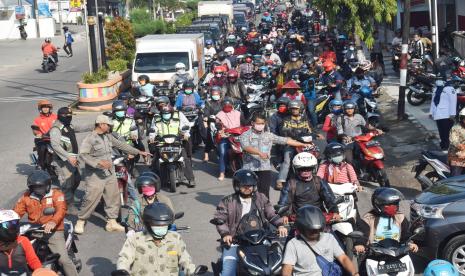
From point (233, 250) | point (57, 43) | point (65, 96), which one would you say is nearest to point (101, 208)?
point (233, 250)

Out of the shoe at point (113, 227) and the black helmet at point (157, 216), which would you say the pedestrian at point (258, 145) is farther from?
the black helmet at point (157, 216)

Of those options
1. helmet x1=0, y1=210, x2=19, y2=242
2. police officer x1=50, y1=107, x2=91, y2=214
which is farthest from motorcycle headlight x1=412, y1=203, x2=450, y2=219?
police officer x1=50, y1=107, x2=91, y2=214

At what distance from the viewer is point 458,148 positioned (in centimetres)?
1195

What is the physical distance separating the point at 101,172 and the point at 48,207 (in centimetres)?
286

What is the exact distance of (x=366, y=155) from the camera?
1394 centimetres

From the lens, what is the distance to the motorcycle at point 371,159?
1381 cm

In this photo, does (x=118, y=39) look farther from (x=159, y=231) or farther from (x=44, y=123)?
(x=159, y=231)

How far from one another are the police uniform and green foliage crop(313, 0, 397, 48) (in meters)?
21.6

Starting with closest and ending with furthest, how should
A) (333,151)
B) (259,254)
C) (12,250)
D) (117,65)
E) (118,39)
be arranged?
(12,250)
(259,254)
(333,151)
(117,65)
(118,39)

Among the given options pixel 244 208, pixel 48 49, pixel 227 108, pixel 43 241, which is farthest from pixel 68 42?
pixel 244 208

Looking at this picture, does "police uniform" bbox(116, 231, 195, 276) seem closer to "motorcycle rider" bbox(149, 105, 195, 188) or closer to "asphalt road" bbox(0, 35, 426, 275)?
"asphalt road" bbox(0, 35, 426, 275)

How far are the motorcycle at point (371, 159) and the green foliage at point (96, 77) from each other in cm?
1327

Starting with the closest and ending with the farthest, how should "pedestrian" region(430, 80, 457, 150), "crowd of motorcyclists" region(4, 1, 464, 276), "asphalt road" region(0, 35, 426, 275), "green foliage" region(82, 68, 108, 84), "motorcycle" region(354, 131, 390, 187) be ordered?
1. "crowd of motorcyclists" region(4, 1, 464, 276)
2. "asphalt road" region(0, 35, 426, 275)
3. "motorcycle" region(354, 131, 390, 187)
4. "pedestrian" region(430, 80, 457, 150)
5. "green foliage" region(82, 68, 108, 84)

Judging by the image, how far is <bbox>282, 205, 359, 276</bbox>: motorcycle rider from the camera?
21.9 feet
